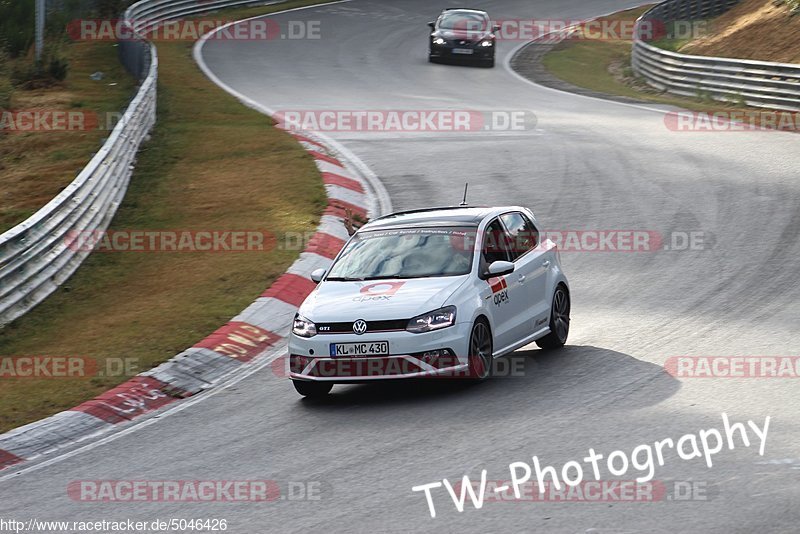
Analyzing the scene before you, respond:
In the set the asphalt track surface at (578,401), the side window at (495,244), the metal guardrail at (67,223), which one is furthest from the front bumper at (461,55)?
the side window at (495,244)

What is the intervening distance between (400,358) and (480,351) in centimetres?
83

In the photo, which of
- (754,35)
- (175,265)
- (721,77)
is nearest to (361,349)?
(175,265)

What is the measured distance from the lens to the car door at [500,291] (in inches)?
445

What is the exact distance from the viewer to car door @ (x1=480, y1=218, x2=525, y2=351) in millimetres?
11297

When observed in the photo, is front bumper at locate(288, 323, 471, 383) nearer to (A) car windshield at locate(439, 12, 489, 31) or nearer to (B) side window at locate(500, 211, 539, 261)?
(B) side window at locate(500, 211, 539, 261)

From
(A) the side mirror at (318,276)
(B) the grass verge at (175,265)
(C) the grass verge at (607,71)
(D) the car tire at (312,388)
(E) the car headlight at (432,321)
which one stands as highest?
(E) the car headlight at (432,321)

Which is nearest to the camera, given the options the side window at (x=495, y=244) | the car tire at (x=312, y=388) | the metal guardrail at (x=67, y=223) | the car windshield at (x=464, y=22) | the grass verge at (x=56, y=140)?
the car tire at (x=312, y=388)

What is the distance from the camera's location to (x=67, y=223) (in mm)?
16484

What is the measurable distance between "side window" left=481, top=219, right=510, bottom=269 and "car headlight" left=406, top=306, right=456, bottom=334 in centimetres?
115

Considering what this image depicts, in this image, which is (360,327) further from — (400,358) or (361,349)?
(400,358)

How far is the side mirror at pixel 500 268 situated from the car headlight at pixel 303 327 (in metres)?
1.67

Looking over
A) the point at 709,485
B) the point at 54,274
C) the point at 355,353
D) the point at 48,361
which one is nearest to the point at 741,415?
the point at 709,485

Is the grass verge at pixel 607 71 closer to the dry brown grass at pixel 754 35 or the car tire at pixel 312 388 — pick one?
the dry brown grass at pixel 754 35

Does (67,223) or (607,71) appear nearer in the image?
(67,223)
